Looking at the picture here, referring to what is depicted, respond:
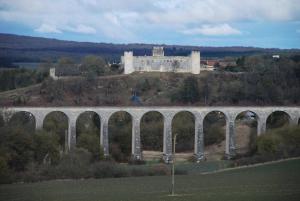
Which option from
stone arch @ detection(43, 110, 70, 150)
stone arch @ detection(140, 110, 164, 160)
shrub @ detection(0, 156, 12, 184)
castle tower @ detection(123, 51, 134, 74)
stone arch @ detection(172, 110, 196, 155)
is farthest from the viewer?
castle tower @ detection(123, 51, 134, 74)

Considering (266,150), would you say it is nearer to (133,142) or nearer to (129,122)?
(133,142)

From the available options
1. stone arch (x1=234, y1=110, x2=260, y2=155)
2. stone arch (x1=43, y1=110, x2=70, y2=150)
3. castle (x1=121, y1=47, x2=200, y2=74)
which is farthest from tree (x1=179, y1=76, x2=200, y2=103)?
castle (x1=121, y1=47, x2=200, y2=74)

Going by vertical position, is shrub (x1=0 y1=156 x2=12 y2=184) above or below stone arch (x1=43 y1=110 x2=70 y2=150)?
below

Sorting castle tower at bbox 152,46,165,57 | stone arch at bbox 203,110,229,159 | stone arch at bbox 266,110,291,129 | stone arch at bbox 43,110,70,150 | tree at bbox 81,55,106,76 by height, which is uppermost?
castle tower at bbox 152,46,165,57

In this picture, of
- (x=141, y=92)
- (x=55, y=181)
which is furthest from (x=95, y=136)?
(x=141, y=92)

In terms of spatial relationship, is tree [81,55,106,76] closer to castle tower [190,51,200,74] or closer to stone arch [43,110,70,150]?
castle tower [190,51,200,74]

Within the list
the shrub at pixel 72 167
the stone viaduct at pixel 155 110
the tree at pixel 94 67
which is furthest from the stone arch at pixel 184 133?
the tree at pixel 94 67
